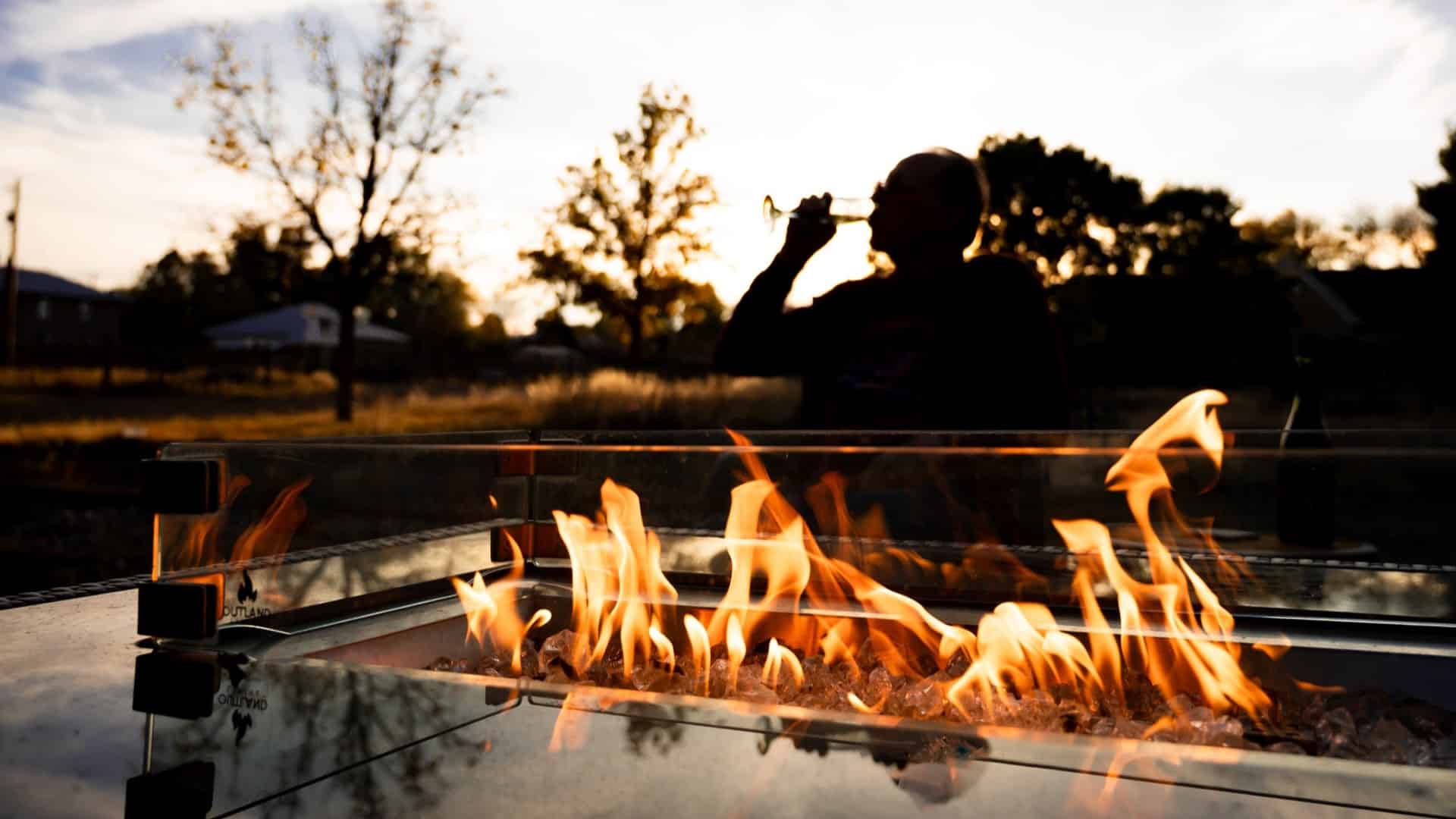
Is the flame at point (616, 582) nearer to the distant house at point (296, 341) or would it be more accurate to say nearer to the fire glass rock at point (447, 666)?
the fire glass rock at point (447, 666)

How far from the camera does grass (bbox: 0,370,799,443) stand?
34.0ft

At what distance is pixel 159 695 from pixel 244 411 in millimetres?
17306

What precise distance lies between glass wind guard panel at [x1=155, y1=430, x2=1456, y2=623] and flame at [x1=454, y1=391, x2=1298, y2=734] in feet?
0.06

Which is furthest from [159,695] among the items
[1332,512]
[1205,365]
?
[1205,365]

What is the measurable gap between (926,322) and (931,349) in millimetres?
84

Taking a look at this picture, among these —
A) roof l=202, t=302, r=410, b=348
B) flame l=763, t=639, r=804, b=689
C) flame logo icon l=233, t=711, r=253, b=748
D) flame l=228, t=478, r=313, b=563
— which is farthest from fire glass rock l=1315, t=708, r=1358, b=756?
roof l=202, t=302, r=410, b=348

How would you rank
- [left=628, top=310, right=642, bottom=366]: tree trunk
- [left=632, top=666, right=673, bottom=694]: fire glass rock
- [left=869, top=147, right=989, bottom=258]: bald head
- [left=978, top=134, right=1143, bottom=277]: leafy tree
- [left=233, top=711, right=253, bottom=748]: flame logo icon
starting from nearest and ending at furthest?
[left=233, top=711, right=253, bottom=748]: flame logo icon, [left=632, top=666, right=673, bottom=694]: fire glass rock, [left=869, top=147, right=989, bottom=258]: bald head, [left=628, top=310, right=642, bottom=366]: tree trunk, [left=978, top=134, right=1143, bottom=277]: leafy tree

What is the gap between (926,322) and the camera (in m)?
3.05

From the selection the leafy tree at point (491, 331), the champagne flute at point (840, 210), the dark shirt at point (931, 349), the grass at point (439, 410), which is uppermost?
the leafy tree at point (491, 331)

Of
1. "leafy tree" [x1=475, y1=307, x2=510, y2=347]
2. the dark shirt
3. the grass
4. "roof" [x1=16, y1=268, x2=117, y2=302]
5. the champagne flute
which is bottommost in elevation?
the grass

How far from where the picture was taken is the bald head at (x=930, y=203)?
118 inches

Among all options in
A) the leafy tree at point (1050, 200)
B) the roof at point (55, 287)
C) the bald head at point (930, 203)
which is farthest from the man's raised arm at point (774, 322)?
the roof at point (55, 287)

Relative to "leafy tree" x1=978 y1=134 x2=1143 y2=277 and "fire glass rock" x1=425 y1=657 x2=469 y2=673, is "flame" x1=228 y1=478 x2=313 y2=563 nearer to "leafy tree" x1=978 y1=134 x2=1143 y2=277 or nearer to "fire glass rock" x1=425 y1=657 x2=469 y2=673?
"fire glass rock" x1=425 y1=657 x2=469 y2=673

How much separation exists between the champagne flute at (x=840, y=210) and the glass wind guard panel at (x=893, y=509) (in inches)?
44.2
